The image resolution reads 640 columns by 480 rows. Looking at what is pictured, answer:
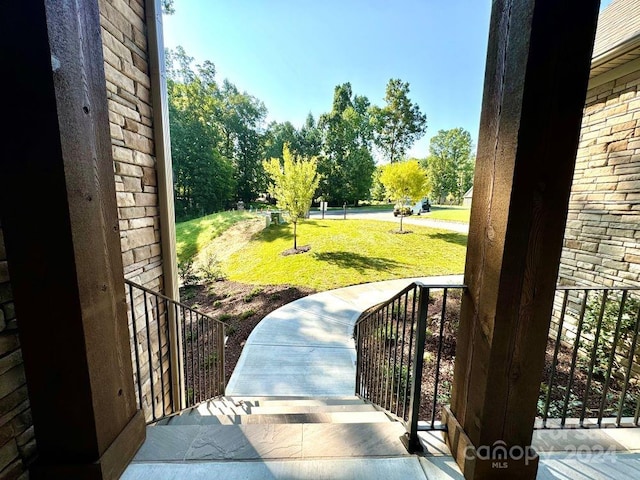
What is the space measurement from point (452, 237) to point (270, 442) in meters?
11.6

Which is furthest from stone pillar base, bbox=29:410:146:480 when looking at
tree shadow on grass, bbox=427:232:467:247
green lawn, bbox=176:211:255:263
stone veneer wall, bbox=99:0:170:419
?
tree shadow on grass, bbox=427:232:467:247

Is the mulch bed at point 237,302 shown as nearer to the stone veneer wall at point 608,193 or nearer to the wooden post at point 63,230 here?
the wooden post at point 63,230

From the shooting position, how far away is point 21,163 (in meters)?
0.90

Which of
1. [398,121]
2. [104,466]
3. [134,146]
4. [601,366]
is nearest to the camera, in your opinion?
[104,466]

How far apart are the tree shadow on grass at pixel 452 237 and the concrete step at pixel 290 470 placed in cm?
1049

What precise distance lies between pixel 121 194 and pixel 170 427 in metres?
1.49

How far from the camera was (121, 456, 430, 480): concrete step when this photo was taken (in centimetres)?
119

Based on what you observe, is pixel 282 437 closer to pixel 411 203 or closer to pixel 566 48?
pixel 566 48

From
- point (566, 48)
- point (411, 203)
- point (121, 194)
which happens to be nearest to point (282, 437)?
point (121, 194)

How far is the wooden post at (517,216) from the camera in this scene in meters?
0.92

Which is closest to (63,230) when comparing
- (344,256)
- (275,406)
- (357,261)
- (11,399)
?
(11,399)

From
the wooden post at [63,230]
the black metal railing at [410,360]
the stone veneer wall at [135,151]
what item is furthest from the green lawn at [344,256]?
the wooden post at [63,230]

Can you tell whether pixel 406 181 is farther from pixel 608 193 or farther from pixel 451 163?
pixel 451 163

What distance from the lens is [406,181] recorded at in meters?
10.6
